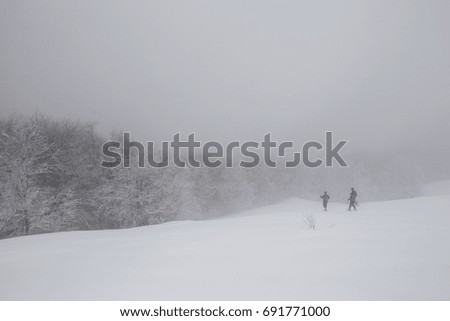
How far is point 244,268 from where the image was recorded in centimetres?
442

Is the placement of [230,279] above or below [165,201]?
below

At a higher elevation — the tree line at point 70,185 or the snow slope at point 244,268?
the tree line at point 70,185

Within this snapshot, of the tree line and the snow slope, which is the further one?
the tree line

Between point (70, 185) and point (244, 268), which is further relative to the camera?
point (70, 185)

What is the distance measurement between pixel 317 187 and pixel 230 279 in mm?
48953

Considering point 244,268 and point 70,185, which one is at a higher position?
point 70,185

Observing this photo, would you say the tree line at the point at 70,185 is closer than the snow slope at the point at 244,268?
No

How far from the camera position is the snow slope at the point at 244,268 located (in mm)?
3746

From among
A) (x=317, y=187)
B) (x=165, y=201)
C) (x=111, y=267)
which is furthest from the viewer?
(x=317, y=187)

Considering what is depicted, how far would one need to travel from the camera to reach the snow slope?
375cm

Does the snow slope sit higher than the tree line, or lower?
lower
